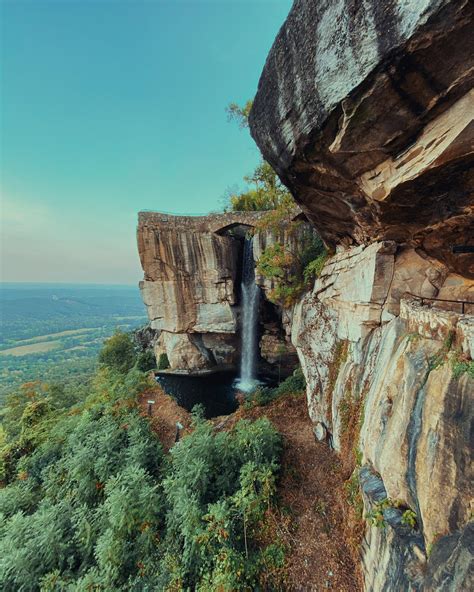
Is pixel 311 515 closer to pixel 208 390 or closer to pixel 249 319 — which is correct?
pixel 208 390

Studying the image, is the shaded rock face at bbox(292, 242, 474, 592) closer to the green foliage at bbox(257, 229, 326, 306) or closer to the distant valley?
the green foliage at bbox(257, 229, 326, 306)

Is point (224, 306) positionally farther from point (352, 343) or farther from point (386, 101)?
point (386, 101)

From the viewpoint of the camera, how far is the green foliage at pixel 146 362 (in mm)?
19859

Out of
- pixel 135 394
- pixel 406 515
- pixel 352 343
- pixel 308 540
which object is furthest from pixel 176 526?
pixel 135 394

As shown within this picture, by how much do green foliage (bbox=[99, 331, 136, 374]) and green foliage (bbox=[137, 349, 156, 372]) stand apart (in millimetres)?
983

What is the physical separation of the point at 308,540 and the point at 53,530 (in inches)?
283

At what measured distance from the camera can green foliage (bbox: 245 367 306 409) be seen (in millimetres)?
11899

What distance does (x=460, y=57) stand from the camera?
3.05 meters

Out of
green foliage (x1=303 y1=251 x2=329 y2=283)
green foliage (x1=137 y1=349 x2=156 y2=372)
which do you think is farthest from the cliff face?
green foliage (x1=137 y1=349 x2=156 y2=372)

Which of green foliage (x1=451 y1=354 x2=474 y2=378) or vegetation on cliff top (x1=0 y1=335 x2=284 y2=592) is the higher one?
green foliage (x1=451 y1=354 x2=474 y2=378)

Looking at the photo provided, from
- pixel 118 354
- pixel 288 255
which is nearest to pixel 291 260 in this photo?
pixel 288 255

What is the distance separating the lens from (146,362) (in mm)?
20312

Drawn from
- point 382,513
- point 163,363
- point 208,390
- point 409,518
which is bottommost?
point 208,390

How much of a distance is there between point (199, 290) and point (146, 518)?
12081 millimetres
